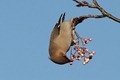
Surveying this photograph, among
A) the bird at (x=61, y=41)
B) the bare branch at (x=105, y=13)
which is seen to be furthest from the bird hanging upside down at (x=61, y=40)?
the bare branch at (x=105, y=13)

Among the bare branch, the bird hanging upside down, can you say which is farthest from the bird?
the bare branch

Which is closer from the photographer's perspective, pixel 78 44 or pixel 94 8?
pixel 94 8

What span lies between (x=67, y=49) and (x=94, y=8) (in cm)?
42

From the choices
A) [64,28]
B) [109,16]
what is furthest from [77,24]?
[109,16]

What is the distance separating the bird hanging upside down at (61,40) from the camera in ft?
6.57

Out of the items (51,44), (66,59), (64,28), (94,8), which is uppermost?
(94,8)

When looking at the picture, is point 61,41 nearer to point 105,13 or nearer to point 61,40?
point 61,40

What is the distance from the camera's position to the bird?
2.00m

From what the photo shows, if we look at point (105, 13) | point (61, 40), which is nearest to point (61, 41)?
point (61, 40)

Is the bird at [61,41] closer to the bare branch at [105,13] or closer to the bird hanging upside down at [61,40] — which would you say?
the bird hanging upside down at [61,40]

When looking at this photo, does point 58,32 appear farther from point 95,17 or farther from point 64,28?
point 95,17

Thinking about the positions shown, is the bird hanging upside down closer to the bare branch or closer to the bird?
the bird

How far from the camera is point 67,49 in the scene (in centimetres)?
207

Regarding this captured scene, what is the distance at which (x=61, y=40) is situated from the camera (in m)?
2.02
